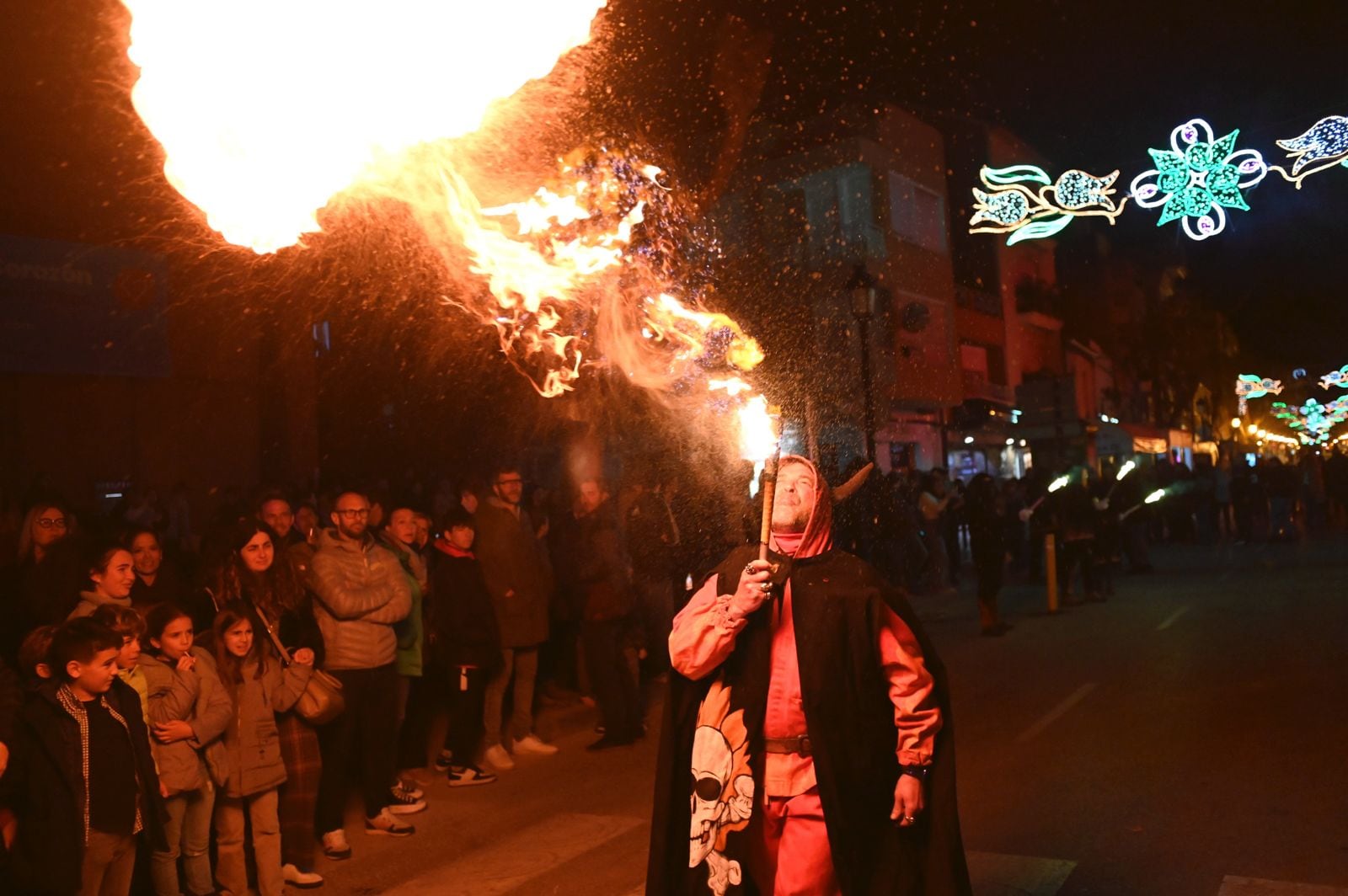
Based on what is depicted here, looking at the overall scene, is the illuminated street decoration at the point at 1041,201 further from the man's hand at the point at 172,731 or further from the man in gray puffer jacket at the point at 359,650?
the man's hand at the point at 172,731

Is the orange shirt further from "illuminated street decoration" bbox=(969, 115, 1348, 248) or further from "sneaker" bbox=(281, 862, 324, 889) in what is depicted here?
A: "illuminated street decoration" bbox=(969, 115, 1348, 248)

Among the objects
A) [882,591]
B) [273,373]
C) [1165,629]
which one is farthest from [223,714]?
[273,373]

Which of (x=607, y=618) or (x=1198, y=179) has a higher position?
(x=1198, y=179)

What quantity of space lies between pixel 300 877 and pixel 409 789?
4.68ft

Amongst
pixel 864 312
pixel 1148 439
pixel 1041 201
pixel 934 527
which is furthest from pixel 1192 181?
pixel 1148 439

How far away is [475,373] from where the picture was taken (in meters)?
22.4

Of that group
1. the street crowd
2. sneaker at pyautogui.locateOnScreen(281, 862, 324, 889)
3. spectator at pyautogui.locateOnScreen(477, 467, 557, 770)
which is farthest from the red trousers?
spectator at pyautogui.locateOnScreen(477, 467, 557, 770)

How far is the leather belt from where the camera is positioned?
3.71 m

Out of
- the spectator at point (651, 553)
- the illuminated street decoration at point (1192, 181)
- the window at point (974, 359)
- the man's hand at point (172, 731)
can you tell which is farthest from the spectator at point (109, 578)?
the window at point (974, 359)

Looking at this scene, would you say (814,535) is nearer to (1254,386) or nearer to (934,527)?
(934,527)

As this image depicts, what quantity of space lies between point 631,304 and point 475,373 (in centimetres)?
1067

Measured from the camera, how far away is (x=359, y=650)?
6.71m

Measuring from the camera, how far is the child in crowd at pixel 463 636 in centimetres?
790

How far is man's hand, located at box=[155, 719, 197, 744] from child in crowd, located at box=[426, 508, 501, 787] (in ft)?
8.66
